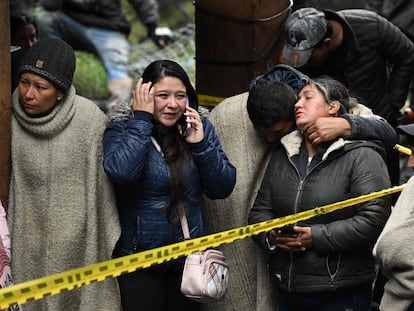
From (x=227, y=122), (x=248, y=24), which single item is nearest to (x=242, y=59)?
(x=248, y=24)

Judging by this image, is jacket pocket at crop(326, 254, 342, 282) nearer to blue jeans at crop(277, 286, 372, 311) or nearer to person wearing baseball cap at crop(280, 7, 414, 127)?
blue jeans at crop(277, 286, 372, 311)

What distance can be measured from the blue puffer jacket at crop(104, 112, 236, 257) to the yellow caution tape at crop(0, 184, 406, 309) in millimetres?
358

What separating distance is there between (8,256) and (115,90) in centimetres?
512

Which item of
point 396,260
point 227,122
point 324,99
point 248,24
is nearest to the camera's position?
point 396,260

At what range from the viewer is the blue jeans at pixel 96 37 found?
9.53 metres

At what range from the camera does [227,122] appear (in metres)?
5.05

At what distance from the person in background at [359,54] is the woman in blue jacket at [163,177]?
129 centimetres

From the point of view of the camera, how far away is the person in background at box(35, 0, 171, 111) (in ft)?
30.9

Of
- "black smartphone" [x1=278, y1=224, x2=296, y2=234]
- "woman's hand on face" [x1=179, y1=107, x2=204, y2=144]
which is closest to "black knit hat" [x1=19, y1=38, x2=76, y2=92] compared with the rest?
"woman's hand on face" [x1=179, y1=107, x2=204, y2=144]

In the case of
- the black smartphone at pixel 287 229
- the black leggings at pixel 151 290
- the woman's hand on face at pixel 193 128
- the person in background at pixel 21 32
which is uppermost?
the person in background at pixel 21 32

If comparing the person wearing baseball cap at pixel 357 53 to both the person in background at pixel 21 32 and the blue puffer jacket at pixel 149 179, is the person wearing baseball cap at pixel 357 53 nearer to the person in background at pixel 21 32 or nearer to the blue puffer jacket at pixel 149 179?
the blue puffer jacket at pixel 149 179

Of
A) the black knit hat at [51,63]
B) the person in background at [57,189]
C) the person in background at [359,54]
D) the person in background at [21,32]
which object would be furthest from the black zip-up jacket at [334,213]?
the person in background at [21,32]

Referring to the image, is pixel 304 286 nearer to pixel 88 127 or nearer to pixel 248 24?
pixel 88 127

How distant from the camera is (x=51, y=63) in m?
4.59
